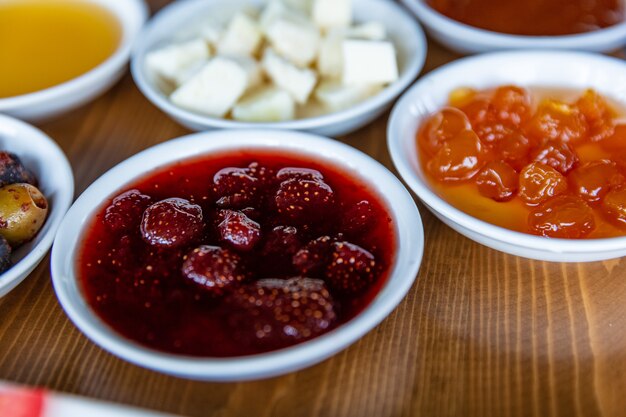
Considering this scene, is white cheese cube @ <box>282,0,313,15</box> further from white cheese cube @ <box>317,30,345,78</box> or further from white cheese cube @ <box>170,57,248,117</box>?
white cheese cube @ <box>170,57,248,117</box>

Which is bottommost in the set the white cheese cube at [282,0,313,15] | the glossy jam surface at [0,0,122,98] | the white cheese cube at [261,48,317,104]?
the glossy jam surface at [0,0,122,98]

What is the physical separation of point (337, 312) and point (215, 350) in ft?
0.78

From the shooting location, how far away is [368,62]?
68.0 inches

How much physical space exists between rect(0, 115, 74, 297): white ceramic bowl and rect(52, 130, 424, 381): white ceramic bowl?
0.06m

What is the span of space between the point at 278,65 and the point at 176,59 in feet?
1.06

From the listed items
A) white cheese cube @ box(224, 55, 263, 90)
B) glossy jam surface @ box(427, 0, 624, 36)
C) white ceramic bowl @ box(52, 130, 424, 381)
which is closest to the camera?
white ceramic bowl @ box(52, 130, 424, 381)

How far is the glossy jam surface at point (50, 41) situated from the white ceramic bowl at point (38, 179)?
10.6 inches

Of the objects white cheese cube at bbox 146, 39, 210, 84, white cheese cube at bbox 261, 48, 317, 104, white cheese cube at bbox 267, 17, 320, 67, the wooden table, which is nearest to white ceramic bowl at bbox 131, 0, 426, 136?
white cheese cube at bbox 146, 39, 210, 84

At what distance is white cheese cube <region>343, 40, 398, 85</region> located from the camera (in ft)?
5.66

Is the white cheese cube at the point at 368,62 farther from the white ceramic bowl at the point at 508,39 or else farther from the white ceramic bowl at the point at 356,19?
the white ceramic bowl at the point at 508,39

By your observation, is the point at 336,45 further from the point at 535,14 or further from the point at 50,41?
the point at 50,41

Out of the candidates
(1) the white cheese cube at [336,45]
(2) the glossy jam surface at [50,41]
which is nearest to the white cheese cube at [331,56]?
(1) the white cheese cube at [336,45]

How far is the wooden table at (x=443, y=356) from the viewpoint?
44.8 inches

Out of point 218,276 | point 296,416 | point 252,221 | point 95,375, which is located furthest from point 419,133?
point 95,375
